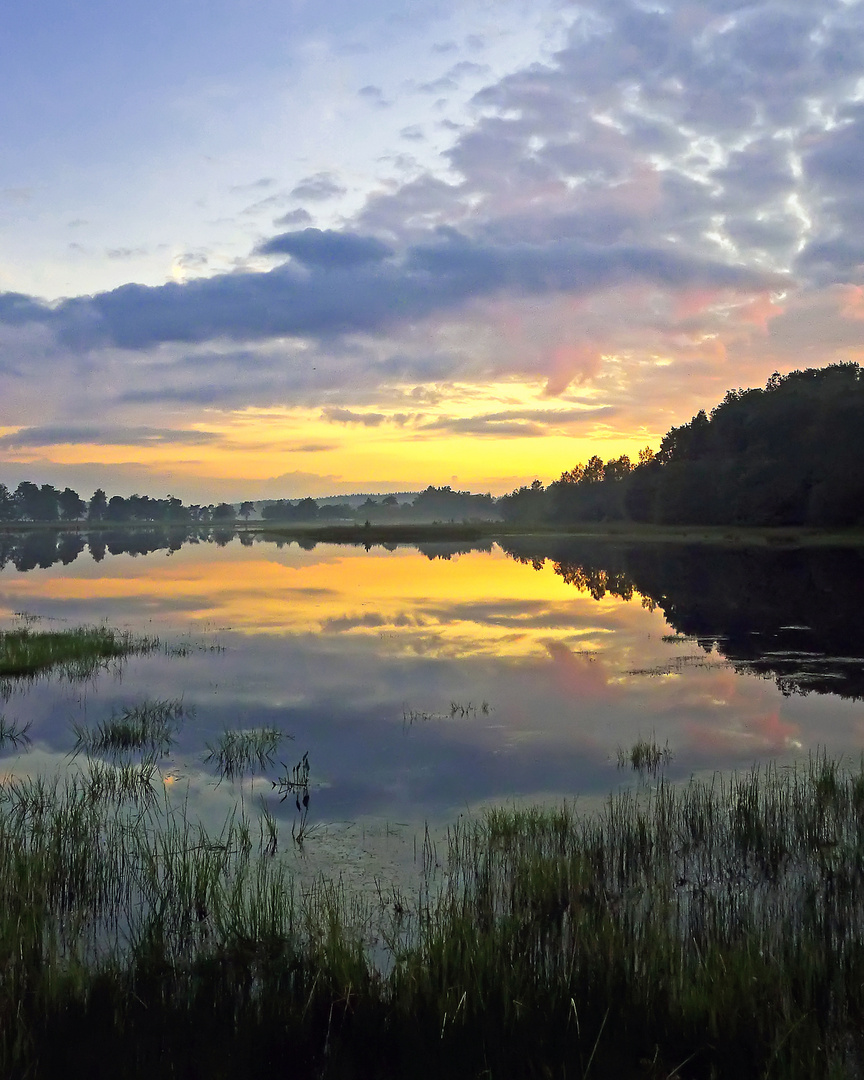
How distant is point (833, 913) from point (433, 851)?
4626mm

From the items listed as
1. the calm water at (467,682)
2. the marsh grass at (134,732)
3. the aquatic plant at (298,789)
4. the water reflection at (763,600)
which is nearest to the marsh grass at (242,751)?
the calm water at (467,682)

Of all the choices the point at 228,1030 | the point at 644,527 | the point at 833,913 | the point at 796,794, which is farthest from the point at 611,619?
the point at 644,527

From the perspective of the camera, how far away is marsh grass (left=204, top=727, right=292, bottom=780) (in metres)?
14.8

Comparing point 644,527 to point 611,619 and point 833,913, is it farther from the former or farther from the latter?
point 833,913

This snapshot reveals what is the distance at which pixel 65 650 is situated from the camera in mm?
26094

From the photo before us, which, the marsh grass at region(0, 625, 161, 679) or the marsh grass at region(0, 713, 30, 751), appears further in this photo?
the marsh grass at region(0, 625, 161, 679)

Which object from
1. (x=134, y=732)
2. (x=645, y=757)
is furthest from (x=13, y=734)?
(x=645, y=757)

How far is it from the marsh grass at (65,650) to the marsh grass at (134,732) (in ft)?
18.3

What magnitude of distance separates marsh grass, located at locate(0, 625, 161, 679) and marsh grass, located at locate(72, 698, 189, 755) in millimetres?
5577

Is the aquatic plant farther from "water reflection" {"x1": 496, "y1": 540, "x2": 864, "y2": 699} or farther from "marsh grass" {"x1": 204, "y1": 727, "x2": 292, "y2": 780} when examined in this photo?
"water reflection" {"x1": 496, "y1": 540, "x2": 864, "y2": 699}

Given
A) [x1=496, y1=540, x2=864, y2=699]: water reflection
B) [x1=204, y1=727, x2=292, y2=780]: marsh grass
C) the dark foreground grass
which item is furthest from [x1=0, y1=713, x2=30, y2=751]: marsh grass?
[x1=496, y1=540, x2=864, y2=699]: water reflection

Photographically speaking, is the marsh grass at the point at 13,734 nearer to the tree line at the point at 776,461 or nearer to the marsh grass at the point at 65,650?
the marsh grass at the point at 65,650

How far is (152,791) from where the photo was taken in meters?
13.1

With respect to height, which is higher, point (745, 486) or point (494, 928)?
point (745, 486)
